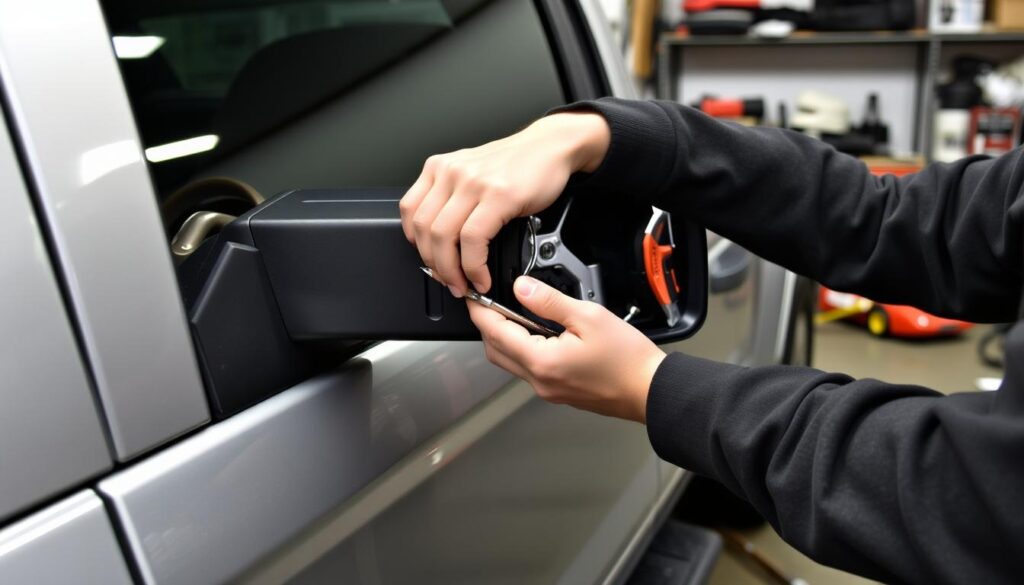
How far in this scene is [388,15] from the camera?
1469 mm

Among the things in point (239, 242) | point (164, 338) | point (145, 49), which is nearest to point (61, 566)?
point (164, 338)

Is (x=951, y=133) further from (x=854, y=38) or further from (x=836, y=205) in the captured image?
(x=836, y=205)

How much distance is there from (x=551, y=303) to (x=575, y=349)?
43mm

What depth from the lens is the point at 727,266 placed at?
1672mm

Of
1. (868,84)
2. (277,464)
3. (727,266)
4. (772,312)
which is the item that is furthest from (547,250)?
(868,84)

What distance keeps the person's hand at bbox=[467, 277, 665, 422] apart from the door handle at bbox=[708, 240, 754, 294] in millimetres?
911

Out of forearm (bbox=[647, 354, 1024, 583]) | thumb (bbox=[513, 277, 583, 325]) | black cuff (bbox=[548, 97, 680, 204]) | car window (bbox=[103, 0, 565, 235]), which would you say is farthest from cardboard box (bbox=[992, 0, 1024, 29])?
thumb (bbox=[513, 277, 583, 325])

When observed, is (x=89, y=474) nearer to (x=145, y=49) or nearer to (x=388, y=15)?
(x=145, y=49)

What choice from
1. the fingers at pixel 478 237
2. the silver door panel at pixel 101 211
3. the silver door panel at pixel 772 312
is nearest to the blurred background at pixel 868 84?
the silver door panel at pixel 772 312

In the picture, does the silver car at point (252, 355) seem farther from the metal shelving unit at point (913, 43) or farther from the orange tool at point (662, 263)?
the metal shelving unit at point (913, 43)

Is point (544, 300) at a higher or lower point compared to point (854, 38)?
higher

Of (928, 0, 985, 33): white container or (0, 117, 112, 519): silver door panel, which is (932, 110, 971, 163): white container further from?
(0, 117, 112, 519): silver door panel

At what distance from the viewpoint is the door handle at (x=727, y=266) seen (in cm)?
161

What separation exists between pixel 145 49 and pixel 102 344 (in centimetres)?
64
